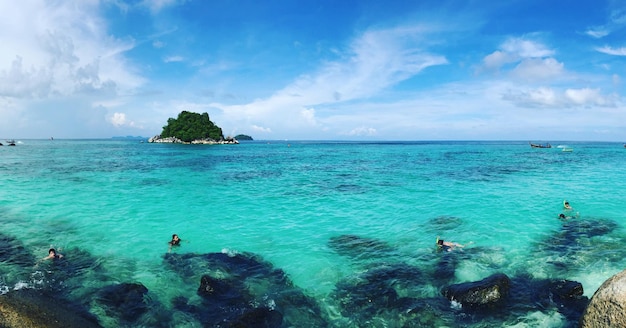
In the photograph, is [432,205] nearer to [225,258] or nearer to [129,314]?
[225,258]

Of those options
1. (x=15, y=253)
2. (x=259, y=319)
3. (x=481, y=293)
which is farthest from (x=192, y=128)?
(x=481, y=293)

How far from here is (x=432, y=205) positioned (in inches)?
1063

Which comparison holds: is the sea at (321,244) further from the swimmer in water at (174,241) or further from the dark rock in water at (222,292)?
the swimmer in water at (174,241)

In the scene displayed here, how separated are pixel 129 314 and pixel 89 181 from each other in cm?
3340

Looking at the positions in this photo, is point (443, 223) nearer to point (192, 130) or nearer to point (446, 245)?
point (446, 245)

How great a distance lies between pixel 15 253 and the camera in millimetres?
16156

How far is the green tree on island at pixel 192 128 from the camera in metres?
158

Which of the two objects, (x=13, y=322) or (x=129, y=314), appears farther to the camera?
(x=129, y=314)

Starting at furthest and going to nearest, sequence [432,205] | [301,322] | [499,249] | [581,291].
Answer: [432,205] < [499,249] < [581,291] < [301,322]

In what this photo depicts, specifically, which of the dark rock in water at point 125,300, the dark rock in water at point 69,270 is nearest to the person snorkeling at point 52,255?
the dark rock in water at point 69,270

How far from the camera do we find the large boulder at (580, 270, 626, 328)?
827 centimetres

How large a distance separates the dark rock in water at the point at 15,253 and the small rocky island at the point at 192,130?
481ft

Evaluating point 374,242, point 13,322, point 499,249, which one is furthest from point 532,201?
point 13,322

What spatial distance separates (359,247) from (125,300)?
35.2ft
